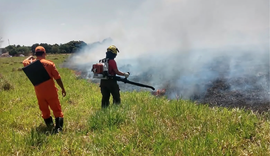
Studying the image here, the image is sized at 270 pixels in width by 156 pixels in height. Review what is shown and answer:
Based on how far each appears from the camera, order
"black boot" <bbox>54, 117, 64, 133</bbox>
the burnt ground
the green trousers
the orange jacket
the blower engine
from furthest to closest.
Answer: the burnt ground < the green trousers < the blower engine < "black boot" <bbox>54, 117, 64, 133</bbox> < the orange jacket

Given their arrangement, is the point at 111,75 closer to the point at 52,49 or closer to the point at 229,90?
the point at 229,90

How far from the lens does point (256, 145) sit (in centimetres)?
338

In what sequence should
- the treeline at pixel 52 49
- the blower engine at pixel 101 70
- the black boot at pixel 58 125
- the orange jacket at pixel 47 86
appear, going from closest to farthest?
the orange jacket at pixel 47 86, the black boot at pixel 58 125, the blower engine at pixel 101 70, the treeline at pixel 52 49

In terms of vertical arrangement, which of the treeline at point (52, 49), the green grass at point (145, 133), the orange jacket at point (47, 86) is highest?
the treeline at point (52, 49)

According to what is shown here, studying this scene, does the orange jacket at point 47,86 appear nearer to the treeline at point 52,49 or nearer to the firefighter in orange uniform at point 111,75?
the firefighter in orange uniform at point 111,75

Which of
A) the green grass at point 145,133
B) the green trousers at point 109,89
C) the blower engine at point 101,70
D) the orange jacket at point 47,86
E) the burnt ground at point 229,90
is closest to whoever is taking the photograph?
the green grass at point 145,133

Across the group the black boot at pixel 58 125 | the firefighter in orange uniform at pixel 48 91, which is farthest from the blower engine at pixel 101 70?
the black boot at pixel 58 125

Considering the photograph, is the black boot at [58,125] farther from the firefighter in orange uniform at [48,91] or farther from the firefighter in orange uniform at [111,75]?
the firefighter in orange uniform at [111,75]

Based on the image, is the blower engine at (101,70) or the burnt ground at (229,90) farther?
the burnt ground at (229,90)

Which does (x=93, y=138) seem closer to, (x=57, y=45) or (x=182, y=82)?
(x=182, y=82)

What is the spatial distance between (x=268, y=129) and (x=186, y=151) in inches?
71.6

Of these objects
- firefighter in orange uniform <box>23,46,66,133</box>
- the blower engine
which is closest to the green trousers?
the blower engine

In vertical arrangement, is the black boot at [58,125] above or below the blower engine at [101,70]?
below

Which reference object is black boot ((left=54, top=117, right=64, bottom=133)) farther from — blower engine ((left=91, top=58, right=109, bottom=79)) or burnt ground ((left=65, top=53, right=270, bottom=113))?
burnt ground ((left=65, top=53, right=270, bottom=113))
